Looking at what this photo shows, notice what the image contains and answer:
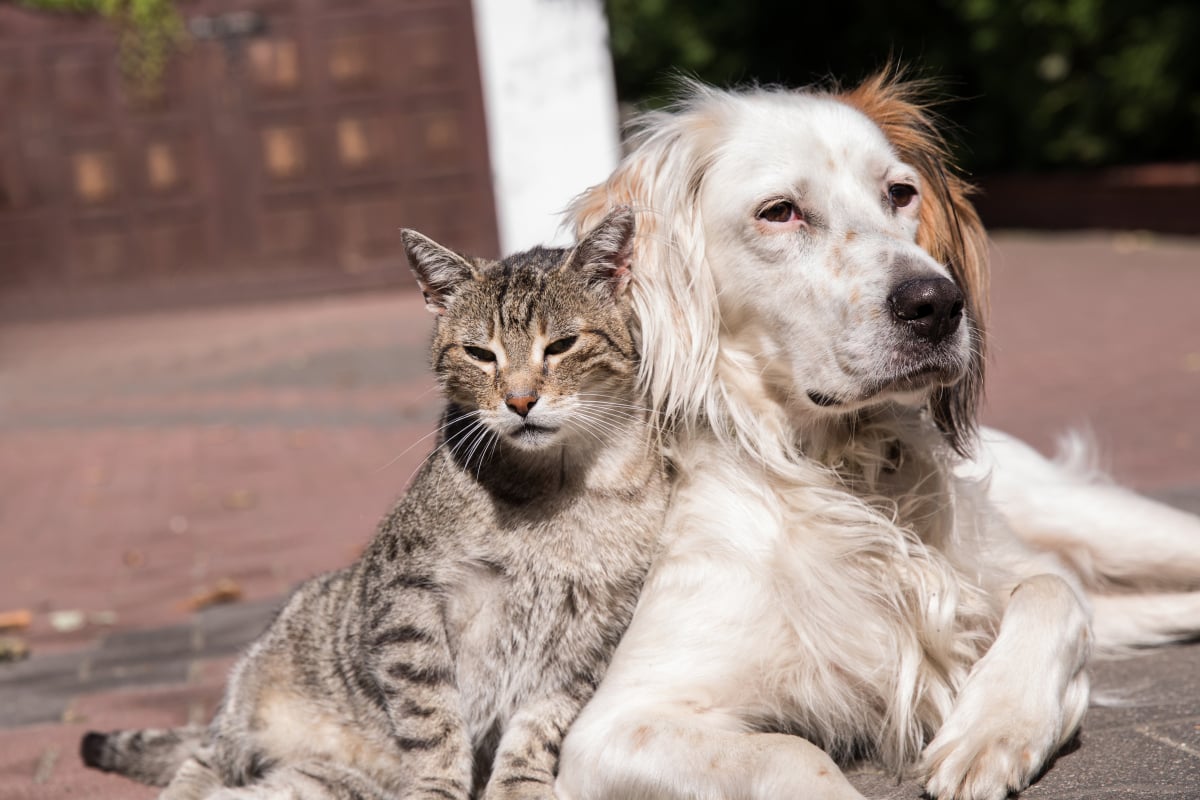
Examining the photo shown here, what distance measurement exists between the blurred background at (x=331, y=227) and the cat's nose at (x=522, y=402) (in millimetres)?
3400

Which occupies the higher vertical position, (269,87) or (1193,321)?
(269,87)

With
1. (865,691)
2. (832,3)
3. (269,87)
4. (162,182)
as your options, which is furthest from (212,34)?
(865,691)

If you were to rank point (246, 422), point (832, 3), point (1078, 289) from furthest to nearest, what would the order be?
point (832, 3), point (1078, 289), point (246, 422)

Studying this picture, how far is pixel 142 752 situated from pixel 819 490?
1.91 m

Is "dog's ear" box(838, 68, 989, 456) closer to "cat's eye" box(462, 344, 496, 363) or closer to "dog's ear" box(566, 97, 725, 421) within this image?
"dog's ear" box(566, 97, 725, 421)

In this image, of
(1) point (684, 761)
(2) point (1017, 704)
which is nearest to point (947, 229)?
(2) point (1017, 704)

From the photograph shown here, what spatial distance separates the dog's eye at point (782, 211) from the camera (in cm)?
319

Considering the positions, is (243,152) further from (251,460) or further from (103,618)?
(103,618)

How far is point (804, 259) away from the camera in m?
3.14

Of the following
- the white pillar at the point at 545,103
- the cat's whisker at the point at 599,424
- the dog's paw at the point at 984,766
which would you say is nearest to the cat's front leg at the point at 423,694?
the cat's whisker at the point at 599,424

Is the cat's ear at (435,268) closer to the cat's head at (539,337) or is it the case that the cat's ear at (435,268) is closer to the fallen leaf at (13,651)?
the cat's head at (539,337)

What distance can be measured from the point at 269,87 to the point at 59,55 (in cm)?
208

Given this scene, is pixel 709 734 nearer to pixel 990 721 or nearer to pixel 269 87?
pixel 990 721

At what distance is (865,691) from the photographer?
312 cm
